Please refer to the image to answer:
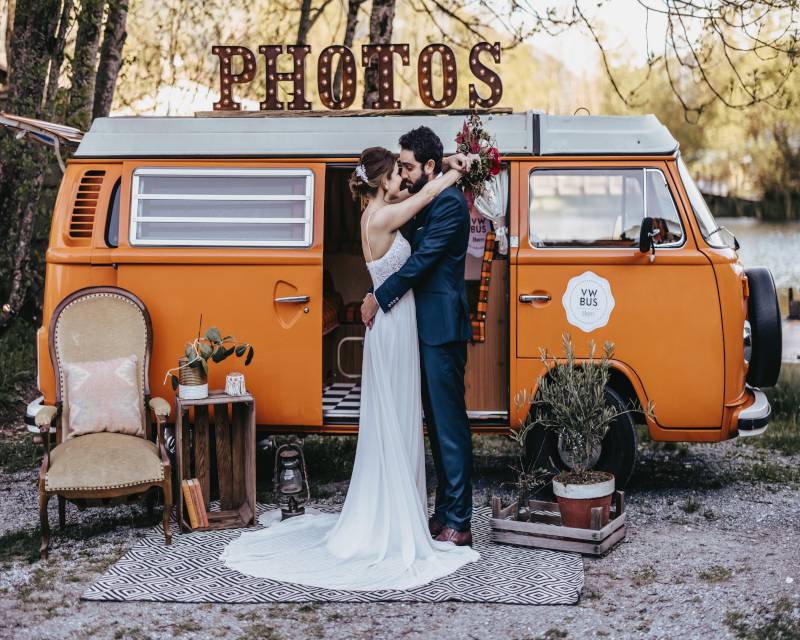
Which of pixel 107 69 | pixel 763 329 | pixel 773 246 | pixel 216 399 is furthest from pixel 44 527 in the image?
pixel 773 246

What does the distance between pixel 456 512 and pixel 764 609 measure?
1.78m

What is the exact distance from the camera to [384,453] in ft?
19.2

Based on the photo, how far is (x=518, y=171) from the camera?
6.76m

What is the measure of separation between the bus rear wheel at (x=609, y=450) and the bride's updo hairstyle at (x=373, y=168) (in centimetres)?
203

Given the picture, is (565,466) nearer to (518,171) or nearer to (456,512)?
(456,512)

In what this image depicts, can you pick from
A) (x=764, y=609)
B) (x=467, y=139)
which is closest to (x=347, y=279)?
(x=467, y=139)

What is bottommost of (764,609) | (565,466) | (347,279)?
(764,609)

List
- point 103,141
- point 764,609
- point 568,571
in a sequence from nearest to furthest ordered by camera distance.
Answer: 1. point 764,609
2. point 568,571
3. point 103,141

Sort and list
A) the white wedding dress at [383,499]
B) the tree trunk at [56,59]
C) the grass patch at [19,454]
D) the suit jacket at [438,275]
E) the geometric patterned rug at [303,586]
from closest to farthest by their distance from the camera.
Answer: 1. the geometric patterned rug at [303,586]
2. the white wedding dress at [383,499]
3. the suit jacket at [438,275]
4. the grass patch at [19,454]
5. the tree trunk at [56,59]

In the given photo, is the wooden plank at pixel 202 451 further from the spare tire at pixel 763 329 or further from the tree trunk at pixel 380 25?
the tree trunk at pixel 380 25

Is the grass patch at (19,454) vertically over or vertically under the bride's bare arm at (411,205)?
under

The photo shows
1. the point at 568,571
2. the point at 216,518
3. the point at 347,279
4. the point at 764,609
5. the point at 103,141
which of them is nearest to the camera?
the point at 764,609

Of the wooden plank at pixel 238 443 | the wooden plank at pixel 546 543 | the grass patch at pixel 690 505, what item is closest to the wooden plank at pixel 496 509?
the wooden plank at pixel 546 543

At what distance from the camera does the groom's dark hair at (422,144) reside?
587cm
